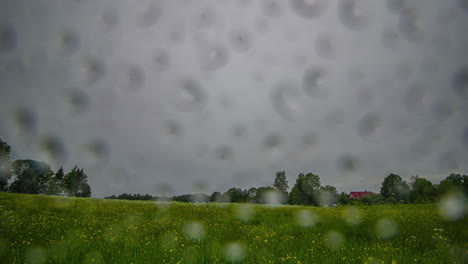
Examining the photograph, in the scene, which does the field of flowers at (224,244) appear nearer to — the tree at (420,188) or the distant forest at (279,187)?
the distant forest at (279,187)

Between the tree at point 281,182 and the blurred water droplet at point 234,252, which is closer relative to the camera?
the blurred water droplet at point 234,252

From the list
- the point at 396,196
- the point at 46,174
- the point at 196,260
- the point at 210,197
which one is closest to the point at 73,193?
the point at 46,174

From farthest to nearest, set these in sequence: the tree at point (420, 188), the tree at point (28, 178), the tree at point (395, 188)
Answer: the tree at point (395, 188)
the tree at point (28, 178)
the tree at point (420, 188)

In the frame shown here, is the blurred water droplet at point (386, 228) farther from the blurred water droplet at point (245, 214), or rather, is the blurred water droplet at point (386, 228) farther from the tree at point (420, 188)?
the tree at point (420, 188)

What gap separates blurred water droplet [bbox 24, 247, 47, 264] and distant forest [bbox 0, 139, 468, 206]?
203 feet

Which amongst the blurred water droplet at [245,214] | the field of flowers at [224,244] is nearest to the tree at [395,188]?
the blurred water droplet at [245,214]

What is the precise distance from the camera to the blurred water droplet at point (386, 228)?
7.95 metres

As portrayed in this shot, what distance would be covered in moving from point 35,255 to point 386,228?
11660 mm

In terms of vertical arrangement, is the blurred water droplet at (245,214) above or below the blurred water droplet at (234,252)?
below

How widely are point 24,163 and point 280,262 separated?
105m

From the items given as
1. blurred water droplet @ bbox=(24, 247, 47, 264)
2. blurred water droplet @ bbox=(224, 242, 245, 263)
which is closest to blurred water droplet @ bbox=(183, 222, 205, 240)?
blurred water droplet @ bbox=(224, 242, 245, 263)

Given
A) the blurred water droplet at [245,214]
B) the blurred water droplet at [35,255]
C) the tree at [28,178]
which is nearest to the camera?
the blurred water droplet at [35,255]

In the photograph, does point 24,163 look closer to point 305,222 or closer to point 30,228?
point 30,228

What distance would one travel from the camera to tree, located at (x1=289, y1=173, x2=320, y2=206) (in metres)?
68.8
